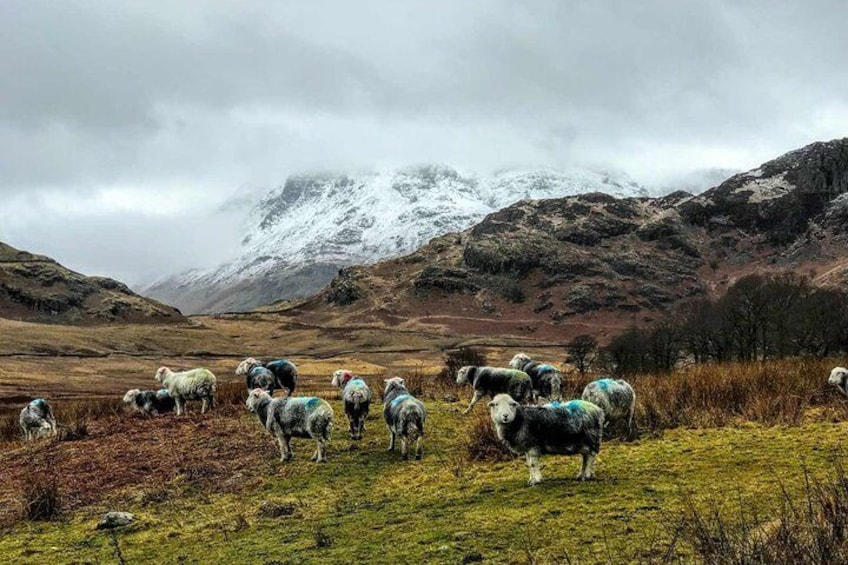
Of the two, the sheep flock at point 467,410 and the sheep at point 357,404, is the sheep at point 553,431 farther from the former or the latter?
the sheep at point 357,404

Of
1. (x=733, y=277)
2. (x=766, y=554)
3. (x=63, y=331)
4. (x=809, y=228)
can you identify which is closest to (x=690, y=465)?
(x=766, y=554)

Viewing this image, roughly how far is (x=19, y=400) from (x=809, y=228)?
205932 millimetres

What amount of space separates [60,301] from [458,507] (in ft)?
669

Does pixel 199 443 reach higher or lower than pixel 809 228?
lower

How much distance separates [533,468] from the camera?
8.53 metres

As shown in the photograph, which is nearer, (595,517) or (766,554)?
(766,554)

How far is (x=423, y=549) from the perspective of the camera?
6.29 m

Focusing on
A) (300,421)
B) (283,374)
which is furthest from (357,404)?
(283,374)

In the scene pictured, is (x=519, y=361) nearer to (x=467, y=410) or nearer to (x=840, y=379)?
(x=467, y=410)

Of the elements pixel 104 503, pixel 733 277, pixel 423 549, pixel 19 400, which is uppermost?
pixel 733 277

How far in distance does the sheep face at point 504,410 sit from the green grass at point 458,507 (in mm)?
845

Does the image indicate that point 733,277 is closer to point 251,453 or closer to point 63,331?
point 63,331

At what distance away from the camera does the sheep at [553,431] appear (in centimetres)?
851

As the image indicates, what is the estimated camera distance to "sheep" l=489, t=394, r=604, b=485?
27.9 feet
